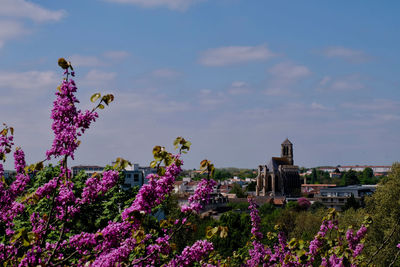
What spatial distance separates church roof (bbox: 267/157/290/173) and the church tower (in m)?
9.15

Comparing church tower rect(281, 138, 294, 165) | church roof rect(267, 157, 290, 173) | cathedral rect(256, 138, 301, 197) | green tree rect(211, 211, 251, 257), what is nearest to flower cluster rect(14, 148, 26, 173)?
green tree rect(211, 211, 251, 257)

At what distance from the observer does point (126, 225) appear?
267 inches

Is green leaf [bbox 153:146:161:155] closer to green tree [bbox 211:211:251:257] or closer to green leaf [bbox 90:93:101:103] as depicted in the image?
green leaf [bbox 90:93:101:103]

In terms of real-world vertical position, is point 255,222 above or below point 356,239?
above

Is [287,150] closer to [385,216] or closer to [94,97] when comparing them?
[385,216]

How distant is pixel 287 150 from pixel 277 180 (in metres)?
28.8

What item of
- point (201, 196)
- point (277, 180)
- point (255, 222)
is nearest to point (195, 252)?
point (201, 196)

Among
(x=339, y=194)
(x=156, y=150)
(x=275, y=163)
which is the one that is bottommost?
(x=339, y=194)

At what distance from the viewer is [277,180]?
150 m

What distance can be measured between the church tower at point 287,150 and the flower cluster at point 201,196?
6722 inches

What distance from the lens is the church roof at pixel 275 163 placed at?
496 ft

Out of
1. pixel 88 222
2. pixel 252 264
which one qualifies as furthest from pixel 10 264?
pixel 88 222

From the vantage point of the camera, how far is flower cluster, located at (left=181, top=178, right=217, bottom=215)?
254 inches

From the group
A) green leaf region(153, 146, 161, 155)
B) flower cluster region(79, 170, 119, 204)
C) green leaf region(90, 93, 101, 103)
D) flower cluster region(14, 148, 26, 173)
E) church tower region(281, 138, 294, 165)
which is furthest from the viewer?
church tower region(281, 138, 294, 165)
